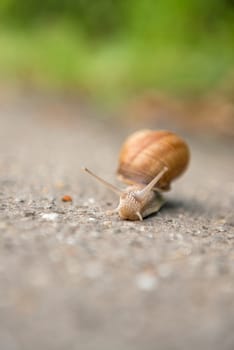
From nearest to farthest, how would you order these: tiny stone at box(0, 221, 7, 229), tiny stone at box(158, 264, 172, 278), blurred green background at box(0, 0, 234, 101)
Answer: tiny stone at box(158, 264, 172, 278) → tiny stone at box(0, 221, 7, 229) → blurred green background at box(0, 0, 234, 101)

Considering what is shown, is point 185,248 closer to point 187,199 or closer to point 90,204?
point 90,204

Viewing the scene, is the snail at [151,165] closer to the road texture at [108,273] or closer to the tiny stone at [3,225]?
the road texture at [108,273]

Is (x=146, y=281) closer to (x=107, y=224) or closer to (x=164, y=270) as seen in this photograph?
(x=164, y=270)

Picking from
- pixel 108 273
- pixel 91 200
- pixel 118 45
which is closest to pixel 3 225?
pixel 108 273

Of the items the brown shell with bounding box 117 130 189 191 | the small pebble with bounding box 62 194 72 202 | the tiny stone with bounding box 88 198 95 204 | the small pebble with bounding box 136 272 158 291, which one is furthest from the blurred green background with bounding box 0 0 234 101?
the small pebble with bounding box 136 272 158 291

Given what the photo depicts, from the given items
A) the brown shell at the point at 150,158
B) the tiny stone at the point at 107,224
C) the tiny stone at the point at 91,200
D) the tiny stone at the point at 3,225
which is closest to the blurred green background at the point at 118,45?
the brown shell at the point at 150,158

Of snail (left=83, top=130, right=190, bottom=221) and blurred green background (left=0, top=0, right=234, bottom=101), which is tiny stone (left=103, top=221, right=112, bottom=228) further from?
blurred green background (left=0, top=0, right=234, bottom=101)
